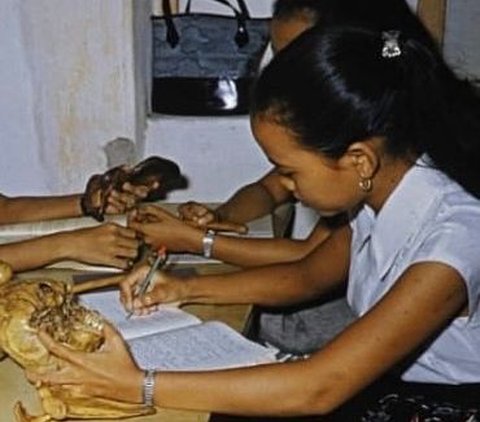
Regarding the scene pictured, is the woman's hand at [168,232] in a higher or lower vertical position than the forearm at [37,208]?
higher

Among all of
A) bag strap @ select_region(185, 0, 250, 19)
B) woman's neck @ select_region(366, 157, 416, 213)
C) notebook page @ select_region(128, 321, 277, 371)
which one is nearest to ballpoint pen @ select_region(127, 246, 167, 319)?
notebook page @ select_region(128, 321, 277, 371)

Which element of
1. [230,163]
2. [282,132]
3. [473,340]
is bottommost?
[230,163]

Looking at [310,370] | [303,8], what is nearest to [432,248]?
[310,370]

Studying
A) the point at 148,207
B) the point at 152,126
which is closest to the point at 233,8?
the point at 152,126

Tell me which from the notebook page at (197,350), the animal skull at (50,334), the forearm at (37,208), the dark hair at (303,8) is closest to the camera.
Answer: the animal skull at (50,334)

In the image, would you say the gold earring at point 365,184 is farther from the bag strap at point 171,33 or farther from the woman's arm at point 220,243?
the bag strap at point 171,33

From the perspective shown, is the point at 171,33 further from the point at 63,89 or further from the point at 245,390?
the point at 245,390

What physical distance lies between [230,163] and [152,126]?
22 cm

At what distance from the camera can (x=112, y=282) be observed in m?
1.79

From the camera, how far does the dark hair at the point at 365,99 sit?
1573 millimetres

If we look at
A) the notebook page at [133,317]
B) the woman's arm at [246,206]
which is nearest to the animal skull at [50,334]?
the notebook page at [133,317]

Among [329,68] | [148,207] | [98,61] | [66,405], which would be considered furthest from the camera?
[98,61]

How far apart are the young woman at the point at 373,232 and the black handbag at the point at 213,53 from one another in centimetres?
113

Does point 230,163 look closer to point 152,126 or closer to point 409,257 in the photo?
point 152,126
